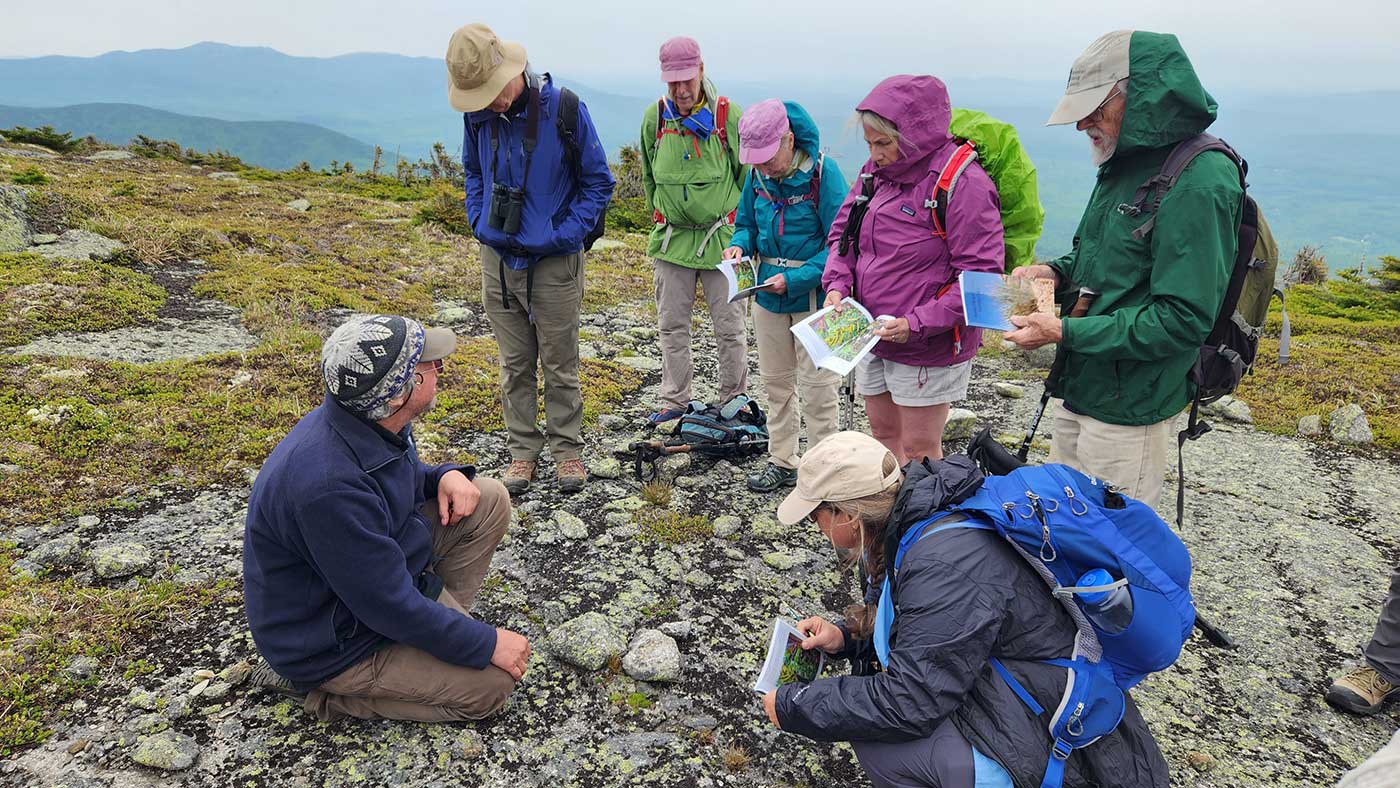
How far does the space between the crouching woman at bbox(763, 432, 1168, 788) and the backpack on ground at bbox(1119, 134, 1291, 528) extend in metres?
1.76

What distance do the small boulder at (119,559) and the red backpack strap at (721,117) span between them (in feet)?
18.5

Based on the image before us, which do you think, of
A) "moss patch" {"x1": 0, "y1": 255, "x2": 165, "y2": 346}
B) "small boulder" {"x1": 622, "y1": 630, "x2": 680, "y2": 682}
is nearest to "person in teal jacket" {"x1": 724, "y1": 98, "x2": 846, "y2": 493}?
"small boulder" {"x1": 622, "y1": 630, "x2": 680, "y2": 682}

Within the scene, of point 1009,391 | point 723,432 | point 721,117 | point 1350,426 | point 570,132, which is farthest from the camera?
point 1009,391

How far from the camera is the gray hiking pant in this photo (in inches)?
165

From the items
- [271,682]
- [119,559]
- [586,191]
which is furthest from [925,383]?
[119,559]

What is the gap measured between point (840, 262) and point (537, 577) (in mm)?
3146

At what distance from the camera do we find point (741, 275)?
6059mm

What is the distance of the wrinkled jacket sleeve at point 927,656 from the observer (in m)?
2.73

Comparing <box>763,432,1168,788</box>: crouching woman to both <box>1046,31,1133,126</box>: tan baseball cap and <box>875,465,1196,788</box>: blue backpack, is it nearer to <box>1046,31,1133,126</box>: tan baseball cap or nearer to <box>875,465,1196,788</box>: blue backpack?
<box>875,465,1196,788</box>: blue backpack

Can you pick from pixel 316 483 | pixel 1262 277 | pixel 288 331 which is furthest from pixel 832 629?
pixel 288 331

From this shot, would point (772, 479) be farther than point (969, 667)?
Yes

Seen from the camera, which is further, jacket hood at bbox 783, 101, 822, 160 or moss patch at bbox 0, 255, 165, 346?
moss patch at bbox 0, 255, 165, 346

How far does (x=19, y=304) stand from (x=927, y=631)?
11221 mm

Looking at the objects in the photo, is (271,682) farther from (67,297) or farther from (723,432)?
(67,297)
